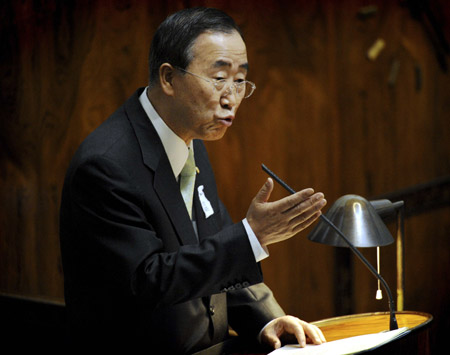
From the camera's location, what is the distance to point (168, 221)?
7.58 feet

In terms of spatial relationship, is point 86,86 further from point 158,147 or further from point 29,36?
point 158,147

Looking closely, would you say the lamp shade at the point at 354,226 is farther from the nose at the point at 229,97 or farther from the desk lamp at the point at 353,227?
the nose at the point at 229,97

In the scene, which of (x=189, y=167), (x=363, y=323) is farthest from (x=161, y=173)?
(x=363, y=323)

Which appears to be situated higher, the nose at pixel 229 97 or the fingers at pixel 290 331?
the nose at pixel 229 97

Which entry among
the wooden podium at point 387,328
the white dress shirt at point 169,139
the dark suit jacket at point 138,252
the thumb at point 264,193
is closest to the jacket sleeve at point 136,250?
the dark suit jacket at point 138,252

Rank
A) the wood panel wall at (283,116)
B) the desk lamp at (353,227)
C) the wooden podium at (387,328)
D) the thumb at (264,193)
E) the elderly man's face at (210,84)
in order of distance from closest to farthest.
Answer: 1. the thumb at (264,193)
2. the wooden podium at (387,328)
3. the elderly man's face at (210,84)
4. the desk lamp at (353,227)
5. the wood panel wall at (283,116)

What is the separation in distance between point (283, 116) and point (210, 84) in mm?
2168

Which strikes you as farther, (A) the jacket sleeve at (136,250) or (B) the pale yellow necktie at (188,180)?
(B) the pale yellow necktie at (188,180)

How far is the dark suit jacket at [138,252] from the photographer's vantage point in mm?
2135

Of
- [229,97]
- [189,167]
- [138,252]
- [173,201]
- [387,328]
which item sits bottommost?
[387,328]

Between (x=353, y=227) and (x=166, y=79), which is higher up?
(x=166, y=79)

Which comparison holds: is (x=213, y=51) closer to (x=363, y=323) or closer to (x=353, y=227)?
(x=353, y=227)

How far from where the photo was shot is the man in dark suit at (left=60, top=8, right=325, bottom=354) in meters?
2.13

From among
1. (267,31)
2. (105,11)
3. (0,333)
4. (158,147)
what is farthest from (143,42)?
(0,333)
